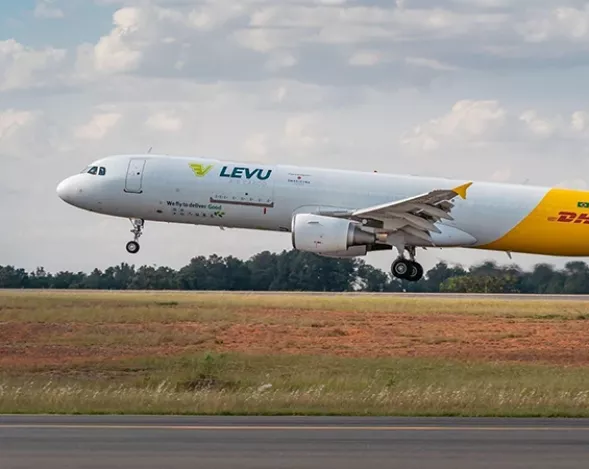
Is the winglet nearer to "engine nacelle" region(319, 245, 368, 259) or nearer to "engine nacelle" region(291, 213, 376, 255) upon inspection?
"engine nacelle" region(291, 213, 376, 255)

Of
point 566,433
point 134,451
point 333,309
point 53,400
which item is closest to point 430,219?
point 333,309

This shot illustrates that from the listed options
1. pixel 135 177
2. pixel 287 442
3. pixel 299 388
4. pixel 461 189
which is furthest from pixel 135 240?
pixel 287 442

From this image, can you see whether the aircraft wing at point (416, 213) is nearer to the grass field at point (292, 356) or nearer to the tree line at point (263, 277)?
the grass field at point (292, 356)

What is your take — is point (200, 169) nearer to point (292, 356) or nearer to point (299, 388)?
point (292, 356)

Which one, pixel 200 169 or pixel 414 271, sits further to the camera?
pixel 414 271

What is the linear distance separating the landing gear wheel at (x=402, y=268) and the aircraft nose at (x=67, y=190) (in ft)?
36.7

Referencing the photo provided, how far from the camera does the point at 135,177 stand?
43062mm

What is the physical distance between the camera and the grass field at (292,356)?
20719 mm

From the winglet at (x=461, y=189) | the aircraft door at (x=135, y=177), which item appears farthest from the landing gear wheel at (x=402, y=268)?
the aircraft door at (x=135, y=177)

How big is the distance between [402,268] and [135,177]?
945 cm

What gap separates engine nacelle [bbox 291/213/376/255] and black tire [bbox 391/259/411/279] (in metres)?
Answer: 2.16

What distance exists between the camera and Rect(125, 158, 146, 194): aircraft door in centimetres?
4294

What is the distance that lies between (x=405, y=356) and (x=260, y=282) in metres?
44.0

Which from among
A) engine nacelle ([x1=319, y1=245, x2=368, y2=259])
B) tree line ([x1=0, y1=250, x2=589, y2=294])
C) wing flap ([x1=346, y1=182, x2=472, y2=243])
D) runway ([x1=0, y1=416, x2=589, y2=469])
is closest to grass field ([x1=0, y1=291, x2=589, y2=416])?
engine nacelle ([x1=319, y1=245, x2=368, y2=259])
